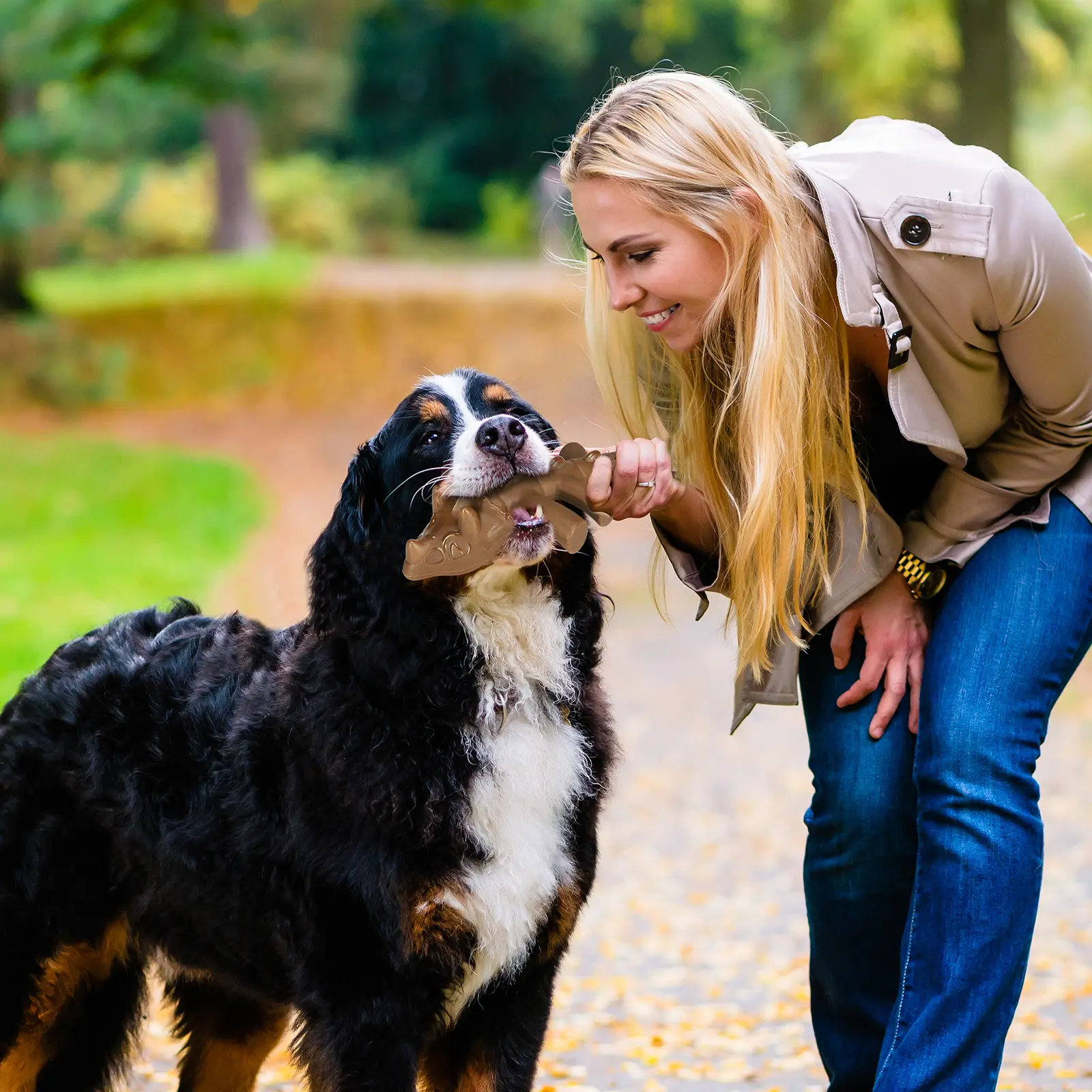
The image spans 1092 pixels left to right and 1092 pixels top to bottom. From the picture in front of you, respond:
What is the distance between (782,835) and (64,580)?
17.6 ft

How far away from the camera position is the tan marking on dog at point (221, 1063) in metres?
3.25

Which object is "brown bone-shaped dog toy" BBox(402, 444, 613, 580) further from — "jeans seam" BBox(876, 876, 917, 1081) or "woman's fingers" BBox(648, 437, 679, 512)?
"jeans seam" BBox(876, 876, 917, 1081)

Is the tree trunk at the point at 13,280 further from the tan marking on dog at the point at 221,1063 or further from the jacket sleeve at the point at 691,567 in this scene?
the jacket sleeve at the point at 691,567

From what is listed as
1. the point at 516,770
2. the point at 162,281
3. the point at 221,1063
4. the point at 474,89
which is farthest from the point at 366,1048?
the point at 474,89

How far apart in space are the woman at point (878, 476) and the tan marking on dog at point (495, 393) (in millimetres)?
252

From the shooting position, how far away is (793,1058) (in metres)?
4.11

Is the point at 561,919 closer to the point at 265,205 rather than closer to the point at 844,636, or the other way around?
the point at 844,636

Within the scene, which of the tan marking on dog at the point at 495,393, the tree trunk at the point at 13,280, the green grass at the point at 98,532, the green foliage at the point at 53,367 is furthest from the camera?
the green foliage at the point at 53,367

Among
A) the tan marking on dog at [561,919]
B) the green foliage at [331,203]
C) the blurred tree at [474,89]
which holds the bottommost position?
the tan marking on dog at [561,919]

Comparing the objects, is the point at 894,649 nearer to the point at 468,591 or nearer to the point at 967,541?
the point at 967,541

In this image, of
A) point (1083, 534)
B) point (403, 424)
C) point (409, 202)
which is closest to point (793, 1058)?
point (1083, 534)

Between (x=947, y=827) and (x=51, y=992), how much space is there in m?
1.89

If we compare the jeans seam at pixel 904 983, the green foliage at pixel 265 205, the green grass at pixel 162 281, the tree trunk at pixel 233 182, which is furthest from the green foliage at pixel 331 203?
the jeans seam at pixel 904 983

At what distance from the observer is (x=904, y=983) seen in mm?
2631
